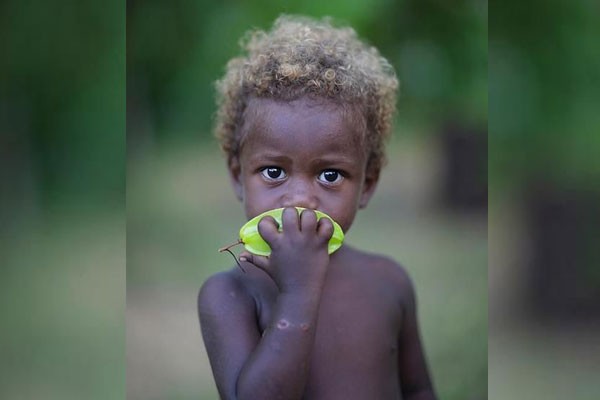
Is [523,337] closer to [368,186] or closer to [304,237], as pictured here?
[368,186]

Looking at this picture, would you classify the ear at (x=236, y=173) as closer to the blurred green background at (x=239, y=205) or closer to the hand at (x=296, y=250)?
the hand at (x=296, y=250)

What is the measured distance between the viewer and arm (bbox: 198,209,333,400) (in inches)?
43.6

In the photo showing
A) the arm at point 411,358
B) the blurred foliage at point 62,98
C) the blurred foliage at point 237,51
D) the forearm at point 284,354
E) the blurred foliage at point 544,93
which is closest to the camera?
the forearm at point 284,354

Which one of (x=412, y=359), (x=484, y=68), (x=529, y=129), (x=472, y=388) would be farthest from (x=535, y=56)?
(x=472, y=388)

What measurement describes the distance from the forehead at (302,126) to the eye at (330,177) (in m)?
0.03

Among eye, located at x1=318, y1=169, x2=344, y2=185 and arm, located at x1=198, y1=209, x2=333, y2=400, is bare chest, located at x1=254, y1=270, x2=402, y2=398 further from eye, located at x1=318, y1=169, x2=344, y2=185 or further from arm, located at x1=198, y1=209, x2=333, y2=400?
eye, located at x1=318, y1=169, x2=344, y2=185

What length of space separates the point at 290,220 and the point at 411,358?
1.50 ft

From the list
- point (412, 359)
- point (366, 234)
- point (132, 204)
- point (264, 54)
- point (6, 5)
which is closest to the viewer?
point (6, 5)

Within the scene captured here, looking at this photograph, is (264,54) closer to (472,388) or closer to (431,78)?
(431,78)

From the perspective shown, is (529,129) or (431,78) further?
(431,78)

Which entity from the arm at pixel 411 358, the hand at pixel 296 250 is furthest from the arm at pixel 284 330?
the arm at pixel 411 358

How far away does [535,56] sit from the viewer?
1392 mm

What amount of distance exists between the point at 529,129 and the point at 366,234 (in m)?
0.54

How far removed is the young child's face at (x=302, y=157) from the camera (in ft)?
4.03
